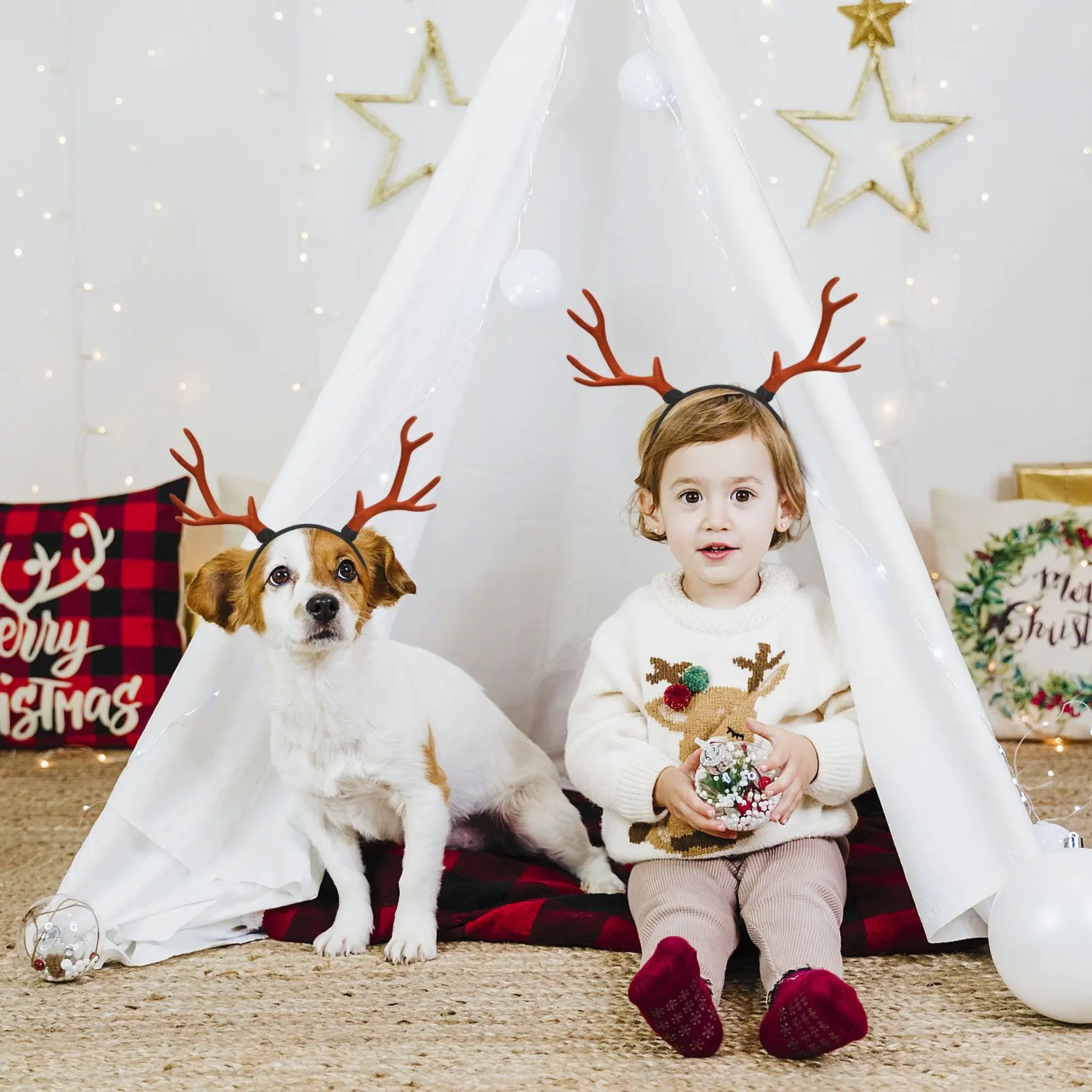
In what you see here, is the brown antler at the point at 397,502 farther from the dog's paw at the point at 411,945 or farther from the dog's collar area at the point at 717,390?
the dog's paw at the point at 411,945

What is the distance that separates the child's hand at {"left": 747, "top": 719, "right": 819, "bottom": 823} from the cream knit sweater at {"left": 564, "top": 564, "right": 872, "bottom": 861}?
0.07 feet

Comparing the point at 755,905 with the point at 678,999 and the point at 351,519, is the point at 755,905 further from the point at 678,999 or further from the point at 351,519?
the point at 351,519

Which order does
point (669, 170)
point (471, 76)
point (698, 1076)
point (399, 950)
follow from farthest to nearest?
point (471, 76) → point (669, 170) → point (399, 950) → point (698, 1076)

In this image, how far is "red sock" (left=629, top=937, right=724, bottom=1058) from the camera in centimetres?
113

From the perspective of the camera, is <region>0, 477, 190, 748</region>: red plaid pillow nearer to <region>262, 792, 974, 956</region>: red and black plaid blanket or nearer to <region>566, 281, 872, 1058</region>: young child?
<region>262, 792, 974, 956</region>: red and black plaid blanket

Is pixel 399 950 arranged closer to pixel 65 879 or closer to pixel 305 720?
pixel 305 720

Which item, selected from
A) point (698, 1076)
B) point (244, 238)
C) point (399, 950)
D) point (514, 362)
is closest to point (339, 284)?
point (244, 238)

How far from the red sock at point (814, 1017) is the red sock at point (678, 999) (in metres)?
0.06

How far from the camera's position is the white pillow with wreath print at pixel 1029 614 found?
8.25 feet

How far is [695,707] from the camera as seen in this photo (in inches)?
58.7

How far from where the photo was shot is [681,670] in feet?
4.96

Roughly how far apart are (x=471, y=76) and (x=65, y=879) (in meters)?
2.14

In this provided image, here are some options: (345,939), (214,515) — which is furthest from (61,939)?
(214,515)

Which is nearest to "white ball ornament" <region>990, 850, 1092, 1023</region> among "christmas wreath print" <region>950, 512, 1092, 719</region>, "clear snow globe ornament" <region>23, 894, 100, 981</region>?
"clear snow globe ornament" <region>23, 894, 100, 981</region>
